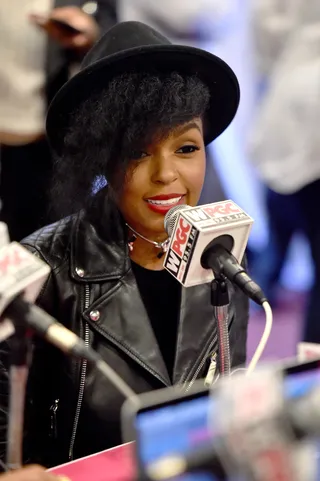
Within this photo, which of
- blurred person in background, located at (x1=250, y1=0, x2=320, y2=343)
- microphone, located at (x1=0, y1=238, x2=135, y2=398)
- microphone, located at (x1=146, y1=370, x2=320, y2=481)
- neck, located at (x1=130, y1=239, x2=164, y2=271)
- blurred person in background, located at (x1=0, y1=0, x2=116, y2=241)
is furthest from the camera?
blurred person in background, located at (x1=250, y1=0, x2=320, y2=343)

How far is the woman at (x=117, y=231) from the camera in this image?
1146mm

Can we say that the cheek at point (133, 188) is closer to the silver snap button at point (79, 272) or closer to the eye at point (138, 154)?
the eye at point (138, 154)

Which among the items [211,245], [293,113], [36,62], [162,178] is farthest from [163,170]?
[293,113]

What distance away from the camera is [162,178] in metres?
1.14

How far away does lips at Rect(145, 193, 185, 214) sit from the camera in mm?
1149

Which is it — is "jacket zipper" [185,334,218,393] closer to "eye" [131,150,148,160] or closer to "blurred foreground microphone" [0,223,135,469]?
"eye" [131,150,148,160]

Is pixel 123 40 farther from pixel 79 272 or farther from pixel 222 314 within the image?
pixel 222 314

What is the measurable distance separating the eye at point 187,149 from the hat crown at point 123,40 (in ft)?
0.57

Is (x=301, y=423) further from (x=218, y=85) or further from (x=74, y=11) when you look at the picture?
(x=74, y=11)

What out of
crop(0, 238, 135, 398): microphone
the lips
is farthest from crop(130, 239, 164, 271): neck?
crop(0, 238, 135, 398): microphone

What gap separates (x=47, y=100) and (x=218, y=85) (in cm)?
67

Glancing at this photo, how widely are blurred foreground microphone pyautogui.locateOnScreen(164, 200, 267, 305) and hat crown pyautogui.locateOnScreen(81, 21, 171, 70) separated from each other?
0.36m

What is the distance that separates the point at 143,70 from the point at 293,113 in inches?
41.1

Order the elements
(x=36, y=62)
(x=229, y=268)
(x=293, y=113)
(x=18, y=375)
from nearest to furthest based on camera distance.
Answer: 1. (x=18, y=375)
2. (x=229, y=268)
3. (x=36, y=62)
4. (x=293, y=113)
